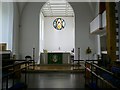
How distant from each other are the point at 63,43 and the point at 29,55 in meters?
5.98

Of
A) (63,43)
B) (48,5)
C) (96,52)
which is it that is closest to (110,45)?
(96,52)

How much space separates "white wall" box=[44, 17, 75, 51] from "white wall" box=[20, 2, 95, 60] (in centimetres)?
517

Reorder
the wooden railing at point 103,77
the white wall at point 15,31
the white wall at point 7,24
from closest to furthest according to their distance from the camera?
the wooden railing at point 103,77, the white wall at point 7,24, the white wall at point 15,31

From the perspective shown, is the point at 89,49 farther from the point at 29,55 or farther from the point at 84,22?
the point at 29,55

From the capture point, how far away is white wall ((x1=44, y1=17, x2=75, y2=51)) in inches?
754

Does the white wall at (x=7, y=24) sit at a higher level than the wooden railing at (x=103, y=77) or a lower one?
higher

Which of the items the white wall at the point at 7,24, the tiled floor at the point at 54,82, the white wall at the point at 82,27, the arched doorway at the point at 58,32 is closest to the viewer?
the tiled floor at the point at 54,82

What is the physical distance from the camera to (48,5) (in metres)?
15.7

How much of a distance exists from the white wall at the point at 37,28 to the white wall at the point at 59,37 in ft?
17.0

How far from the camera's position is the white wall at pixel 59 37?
1916cm

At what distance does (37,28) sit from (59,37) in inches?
214

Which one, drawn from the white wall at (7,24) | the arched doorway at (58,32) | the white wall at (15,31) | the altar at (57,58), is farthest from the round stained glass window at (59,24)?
the white wall at (7,24)

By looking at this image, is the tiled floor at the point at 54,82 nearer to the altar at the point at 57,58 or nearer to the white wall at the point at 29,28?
the altar at the point at 57,58

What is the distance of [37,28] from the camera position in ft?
45.9
